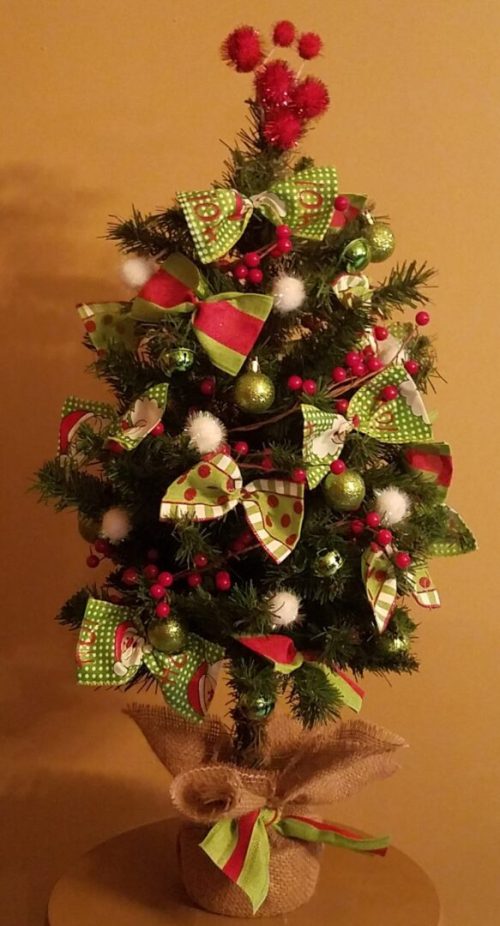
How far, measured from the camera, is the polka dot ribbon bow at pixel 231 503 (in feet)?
2.52

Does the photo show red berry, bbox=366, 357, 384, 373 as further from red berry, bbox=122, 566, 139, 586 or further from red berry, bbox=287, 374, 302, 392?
red berry, bbox=122, 566, 139, 586

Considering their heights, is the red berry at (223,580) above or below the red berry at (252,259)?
below

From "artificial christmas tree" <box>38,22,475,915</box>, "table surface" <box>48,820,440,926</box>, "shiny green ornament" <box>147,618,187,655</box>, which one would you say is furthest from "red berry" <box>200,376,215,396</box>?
"table surface" <box>48,820,440,926</box>

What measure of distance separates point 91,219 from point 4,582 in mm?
483

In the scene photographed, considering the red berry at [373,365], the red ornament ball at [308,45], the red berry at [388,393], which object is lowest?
the red berry at [388,393]

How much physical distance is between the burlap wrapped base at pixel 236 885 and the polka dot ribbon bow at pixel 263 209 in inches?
21.9

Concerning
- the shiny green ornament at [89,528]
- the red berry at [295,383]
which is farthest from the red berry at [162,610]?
the red berry at [295,383]

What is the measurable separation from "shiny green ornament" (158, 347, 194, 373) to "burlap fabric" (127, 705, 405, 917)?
35 centimetres

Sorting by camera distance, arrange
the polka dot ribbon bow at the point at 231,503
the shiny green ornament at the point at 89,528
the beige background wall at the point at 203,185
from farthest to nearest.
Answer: the beige background wall at the point at 203,185, the shiny green ornament at the point at 89,528, the polka dot ribbon bow at the point at 231,503

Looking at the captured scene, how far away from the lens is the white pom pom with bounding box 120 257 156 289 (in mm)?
845

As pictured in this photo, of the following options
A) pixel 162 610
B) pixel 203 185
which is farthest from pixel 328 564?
pixel 203 185

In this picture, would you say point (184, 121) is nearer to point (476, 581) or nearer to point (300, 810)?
point (476, 581)

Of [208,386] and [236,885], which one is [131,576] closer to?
[208,386]

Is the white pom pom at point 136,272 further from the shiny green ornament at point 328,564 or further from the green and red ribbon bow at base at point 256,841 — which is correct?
the green and red ribbon bow at base at point 256,841
